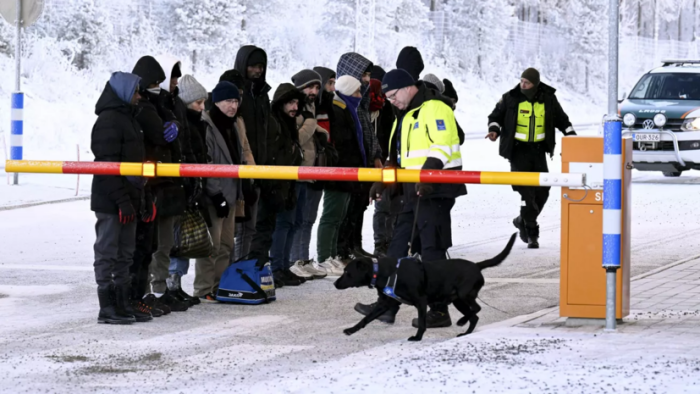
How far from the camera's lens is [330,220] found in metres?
12.1

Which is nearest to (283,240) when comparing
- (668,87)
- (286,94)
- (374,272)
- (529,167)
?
(286,94)

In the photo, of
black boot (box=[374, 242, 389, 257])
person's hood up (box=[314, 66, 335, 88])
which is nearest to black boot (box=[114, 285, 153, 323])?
person's hood up (box=[314, 66, 335, 88])

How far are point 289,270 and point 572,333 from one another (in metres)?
3.89

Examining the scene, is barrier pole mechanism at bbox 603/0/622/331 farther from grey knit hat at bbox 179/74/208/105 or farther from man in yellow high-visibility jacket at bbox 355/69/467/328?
grey knit hat at bbox 179/74/208/105

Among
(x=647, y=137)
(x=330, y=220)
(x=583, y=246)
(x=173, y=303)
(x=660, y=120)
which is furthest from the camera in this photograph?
(x=647, y=137)

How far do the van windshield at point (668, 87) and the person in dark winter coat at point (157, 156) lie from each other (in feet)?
51.2

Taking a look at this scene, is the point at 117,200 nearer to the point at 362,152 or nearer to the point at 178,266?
the point at 178,266

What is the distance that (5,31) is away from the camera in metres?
49.9

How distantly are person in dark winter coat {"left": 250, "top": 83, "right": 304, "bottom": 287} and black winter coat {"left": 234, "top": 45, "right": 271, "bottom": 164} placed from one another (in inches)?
4.3

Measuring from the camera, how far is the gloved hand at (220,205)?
10109 millimetres

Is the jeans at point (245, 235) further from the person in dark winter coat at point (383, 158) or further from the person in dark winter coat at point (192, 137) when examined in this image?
the person in dark winter coat at point (383, 158)

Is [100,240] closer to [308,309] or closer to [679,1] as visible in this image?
[308,309]

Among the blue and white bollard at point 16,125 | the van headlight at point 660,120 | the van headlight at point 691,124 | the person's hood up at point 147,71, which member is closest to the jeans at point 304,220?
the person's hood up at point 147,71

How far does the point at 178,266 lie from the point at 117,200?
1.26 m
